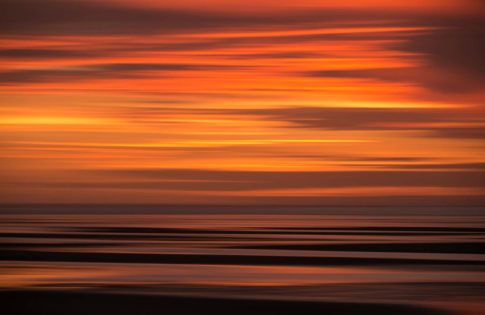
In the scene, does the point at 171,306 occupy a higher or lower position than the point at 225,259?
lower

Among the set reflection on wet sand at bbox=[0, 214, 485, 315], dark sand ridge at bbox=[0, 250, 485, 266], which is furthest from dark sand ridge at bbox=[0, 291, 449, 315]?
dark sand ridge at bbox=[0, 250, 485, 266]

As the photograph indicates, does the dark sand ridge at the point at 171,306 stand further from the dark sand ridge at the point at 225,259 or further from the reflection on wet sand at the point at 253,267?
the dark sand ridge at the point at 225,259

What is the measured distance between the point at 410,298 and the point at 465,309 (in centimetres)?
23

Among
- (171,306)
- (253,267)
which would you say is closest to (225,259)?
(253,267)

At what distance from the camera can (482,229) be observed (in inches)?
227

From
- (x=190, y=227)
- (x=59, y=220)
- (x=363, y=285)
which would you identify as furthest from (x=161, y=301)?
(x=59, y=220)

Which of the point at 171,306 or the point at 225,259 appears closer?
the point at 171,306

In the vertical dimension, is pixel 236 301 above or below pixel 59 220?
below

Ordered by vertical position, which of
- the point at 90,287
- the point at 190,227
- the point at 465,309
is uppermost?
the point at 190,227

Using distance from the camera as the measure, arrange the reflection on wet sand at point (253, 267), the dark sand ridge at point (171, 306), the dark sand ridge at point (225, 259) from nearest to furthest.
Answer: the dark sand ridge at point (171, 306) → the reflection on wet sand at point (253, 267) → the dark sand ridge at point (225, 259)

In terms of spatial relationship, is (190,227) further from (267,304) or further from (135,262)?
(267,304)

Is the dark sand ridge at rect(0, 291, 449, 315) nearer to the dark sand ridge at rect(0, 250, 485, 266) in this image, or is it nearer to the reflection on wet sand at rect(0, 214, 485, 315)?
the reflection on wet sand at rect(0, 214, 485, 315)

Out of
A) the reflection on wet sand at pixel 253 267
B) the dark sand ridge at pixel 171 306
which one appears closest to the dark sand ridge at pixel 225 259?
the reflection on wet sand at pixel 253 267

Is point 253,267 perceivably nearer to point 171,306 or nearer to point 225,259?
point 225,259
